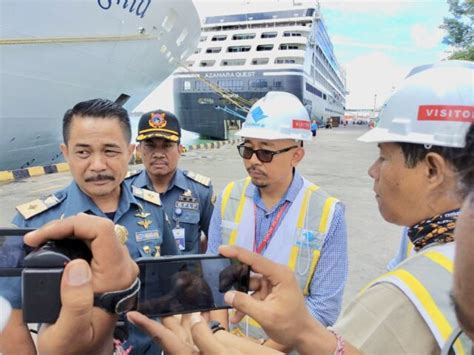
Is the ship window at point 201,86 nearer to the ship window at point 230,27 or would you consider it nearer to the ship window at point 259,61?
the ship window at point 259,61

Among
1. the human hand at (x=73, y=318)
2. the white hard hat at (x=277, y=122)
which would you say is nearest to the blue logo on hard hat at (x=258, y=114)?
the white hard hat at (x=277, y=122)

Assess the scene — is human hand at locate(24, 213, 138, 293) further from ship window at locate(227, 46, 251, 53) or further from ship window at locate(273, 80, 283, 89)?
ship window at locate(227, 46, 251, 53)

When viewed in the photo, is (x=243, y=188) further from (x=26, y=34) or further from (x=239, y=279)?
(x=26, y=34)

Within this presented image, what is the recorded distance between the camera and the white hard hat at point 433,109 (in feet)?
3.57

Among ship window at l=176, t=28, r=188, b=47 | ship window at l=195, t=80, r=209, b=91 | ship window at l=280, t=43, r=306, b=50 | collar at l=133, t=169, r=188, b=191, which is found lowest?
collar at l=133, t=169, r=188, b=191

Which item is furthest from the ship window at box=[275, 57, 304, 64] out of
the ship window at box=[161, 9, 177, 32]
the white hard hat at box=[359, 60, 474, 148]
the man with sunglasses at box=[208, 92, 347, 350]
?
the white hard hat at box=[359, 60, 474, 148]

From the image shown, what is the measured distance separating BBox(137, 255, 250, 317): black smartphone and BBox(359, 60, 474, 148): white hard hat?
0.68 meters

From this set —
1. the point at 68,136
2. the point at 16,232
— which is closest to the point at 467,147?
the point at 16,232

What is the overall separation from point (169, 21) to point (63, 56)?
10.8 feet

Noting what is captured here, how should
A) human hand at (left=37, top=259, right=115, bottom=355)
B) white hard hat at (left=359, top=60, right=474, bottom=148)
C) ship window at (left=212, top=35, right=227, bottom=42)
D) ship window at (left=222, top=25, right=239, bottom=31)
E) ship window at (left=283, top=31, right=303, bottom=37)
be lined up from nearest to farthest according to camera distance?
human hand at (left=37, top=259, right=115, bottom=355) < white hard hat at (left=359, top=60, right=474, bottom=148) < ship window at (left=283, top=31, right=303, bottom=37) < ship window at (left=212, top=35, right=227, bottom=42) < ship window at (left=222, top=25, right=239, bottom=31)

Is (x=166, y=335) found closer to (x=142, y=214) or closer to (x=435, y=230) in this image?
(x=435, y=230)

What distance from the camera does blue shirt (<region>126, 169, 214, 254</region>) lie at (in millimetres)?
2549

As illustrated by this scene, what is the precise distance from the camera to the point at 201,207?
8.78 feet

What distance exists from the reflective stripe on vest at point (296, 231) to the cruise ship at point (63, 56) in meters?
6.31
